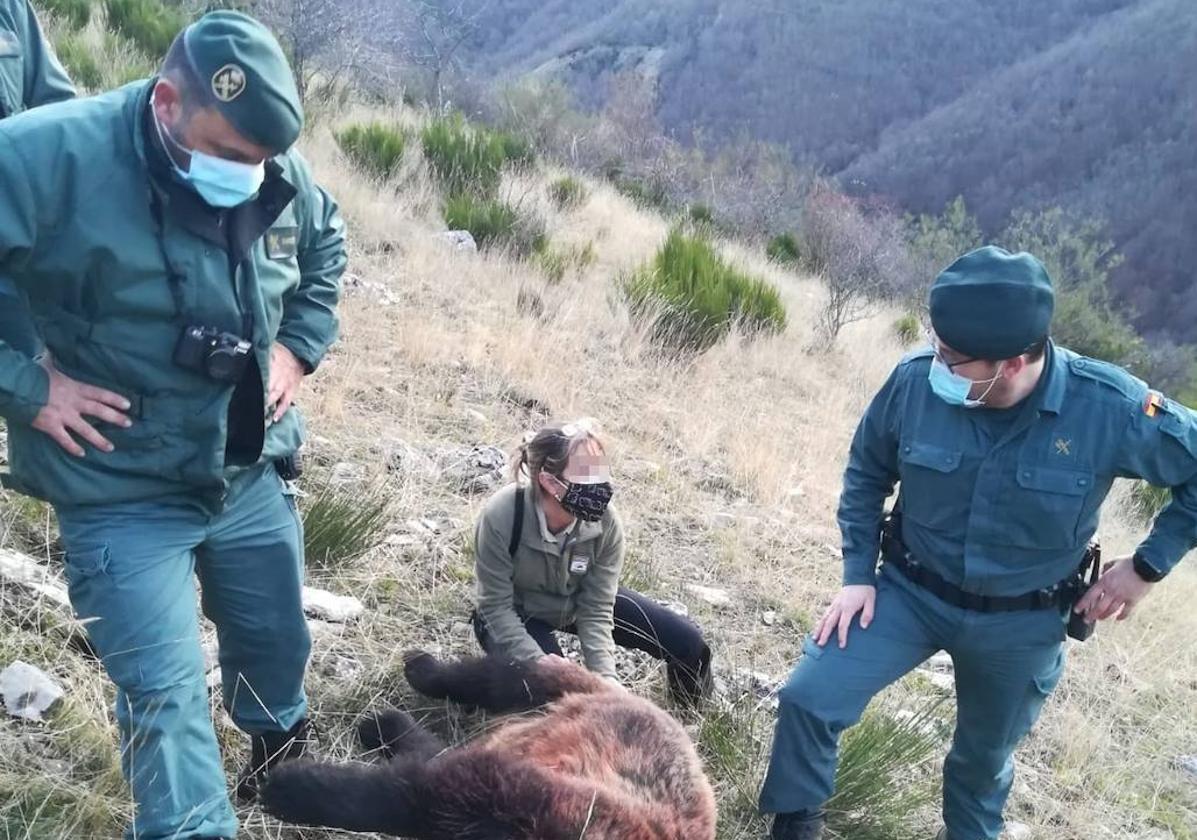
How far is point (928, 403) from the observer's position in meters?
3.16

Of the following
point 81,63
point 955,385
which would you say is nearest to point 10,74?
point 955,385

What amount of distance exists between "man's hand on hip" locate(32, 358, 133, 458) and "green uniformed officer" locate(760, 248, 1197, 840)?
6.67 ft

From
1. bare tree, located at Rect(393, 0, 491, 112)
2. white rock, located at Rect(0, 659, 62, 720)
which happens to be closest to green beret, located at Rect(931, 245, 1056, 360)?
white rock, located at Rect(0, 659, 62, 720)

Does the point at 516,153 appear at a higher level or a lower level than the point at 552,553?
lower

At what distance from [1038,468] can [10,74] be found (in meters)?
3.20

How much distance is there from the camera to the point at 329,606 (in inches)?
140

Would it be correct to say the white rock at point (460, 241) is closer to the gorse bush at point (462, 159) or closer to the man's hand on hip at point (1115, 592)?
the gorse bush at point (462, 159)

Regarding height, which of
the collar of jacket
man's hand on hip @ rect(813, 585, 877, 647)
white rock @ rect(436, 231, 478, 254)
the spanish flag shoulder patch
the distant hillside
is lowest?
the distant hillside

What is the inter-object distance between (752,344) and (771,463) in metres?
2.87

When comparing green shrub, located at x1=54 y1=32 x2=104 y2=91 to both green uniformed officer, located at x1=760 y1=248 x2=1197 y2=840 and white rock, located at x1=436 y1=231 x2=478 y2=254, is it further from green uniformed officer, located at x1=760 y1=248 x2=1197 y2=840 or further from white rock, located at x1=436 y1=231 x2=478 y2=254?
green uniformed officer, located at x1=760 y1=248 x2=1197 y2=840

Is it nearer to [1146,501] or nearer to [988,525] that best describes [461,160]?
Result: [1146,501]

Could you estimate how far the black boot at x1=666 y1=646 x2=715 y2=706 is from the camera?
3.71 meters

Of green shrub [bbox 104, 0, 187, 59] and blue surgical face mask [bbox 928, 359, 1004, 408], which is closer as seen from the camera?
blue surgical face mask [bbox 928, 359, 1004, 408]

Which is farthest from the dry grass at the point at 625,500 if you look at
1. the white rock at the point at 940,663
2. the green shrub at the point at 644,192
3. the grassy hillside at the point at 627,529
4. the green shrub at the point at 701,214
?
the green shrub at the point at 644,192
